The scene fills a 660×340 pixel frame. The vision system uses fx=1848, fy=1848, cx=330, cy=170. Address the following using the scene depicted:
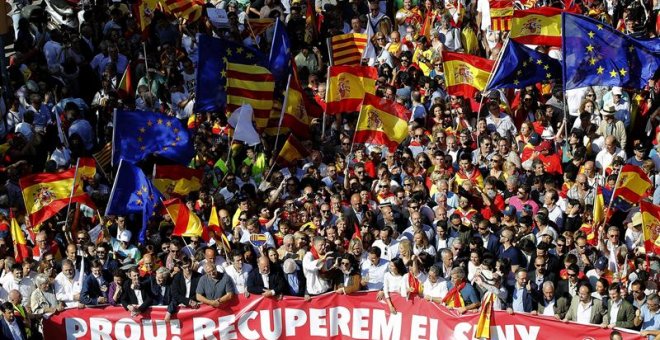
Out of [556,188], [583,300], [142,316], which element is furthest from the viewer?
[556,188]

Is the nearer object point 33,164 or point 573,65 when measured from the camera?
point 573,65

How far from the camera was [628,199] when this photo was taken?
23656mm

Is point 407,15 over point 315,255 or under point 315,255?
over

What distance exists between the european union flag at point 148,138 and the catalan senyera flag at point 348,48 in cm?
401

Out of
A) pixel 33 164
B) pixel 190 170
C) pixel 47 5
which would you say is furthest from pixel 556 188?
pixel 47 5

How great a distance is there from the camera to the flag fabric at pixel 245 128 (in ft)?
86.1

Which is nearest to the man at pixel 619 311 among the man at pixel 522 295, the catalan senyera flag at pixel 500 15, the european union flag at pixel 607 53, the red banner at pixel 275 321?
the man at pixel 522 295

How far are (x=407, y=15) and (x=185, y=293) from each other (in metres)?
8.93

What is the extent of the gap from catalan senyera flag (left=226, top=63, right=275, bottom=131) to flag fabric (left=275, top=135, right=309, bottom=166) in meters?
0.62

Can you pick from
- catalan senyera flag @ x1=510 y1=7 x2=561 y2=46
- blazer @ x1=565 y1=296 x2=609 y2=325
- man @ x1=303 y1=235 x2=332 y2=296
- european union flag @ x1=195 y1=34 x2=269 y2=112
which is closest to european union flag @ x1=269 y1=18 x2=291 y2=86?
european union flag @ x1=195 y1=34 x2=269 y2=112

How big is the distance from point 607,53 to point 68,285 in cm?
792

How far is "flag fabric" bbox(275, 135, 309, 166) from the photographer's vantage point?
1040 inches

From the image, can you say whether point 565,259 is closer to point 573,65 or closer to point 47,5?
point 573,65

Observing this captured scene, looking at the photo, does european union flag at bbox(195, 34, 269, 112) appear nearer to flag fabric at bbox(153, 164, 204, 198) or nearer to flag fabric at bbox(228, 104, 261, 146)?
flag fabric at bbox(228, 104, 261, 146)
